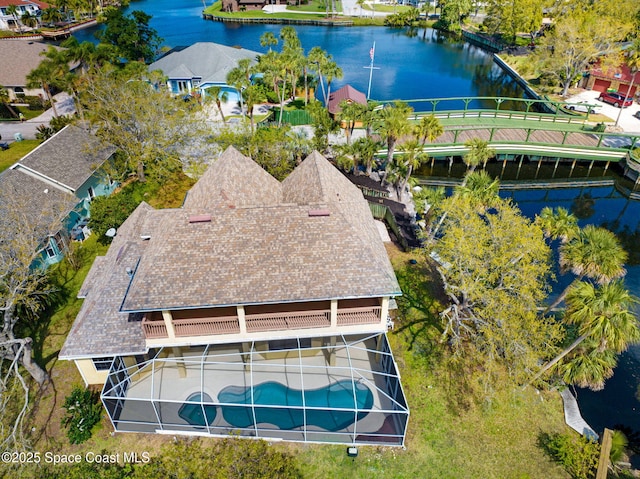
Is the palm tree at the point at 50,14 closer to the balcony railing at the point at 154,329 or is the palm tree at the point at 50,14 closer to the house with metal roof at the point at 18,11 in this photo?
the house with metal roof at the point at 18,11

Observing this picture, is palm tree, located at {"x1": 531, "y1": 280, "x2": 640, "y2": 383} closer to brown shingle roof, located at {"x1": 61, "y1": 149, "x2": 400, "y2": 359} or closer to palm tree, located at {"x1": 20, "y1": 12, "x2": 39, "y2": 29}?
brown shingle roof, located at {"x1": 61, "y1": 149, "x2": 400, "y2": 359}

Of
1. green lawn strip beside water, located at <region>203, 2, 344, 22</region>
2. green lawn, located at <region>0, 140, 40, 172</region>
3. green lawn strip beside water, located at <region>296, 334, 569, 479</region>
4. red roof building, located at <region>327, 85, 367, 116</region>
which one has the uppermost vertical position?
green lawn strip beside water, located at <region>203, 2, 344, 22</region>

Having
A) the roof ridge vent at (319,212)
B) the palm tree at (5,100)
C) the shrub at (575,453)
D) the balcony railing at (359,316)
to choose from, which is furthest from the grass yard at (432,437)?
the palm tree at (5,100)

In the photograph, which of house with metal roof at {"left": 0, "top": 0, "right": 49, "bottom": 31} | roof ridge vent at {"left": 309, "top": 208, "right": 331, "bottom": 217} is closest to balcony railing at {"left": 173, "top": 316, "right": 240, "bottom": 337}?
roof ridge vent at {"left": 309, "top": 208, "right": 331, "bottom": 217}

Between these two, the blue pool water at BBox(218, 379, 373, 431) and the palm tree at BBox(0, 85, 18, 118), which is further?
the palm tree at BBox(0, 85, 18, 118)

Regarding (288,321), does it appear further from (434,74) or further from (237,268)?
(434,74)

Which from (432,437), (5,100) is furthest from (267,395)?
(5,100)
